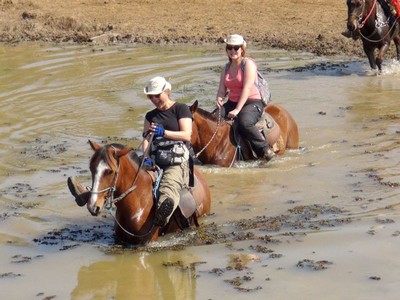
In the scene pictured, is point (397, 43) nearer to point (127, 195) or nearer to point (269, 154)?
point (269, 154)

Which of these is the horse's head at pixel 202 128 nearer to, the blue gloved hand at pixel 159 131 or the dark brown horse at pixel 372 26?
the blue gloved hand at pixel 159 131

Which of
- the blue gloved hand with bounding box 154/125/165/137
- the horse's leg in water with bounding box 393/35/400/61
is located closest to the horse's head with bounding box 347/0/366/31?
the horse's leg in water with bounding box 393/35/400/61

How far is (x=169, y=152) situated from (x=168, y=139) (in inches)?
5.2

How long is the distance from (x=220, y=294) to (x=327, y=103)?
27.3 ft

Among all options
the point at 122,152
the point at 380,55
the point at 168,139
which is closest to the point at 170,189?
the point at 168,139

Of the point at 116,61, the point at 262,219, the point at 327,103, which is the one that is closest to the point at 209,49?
the point at 116,61

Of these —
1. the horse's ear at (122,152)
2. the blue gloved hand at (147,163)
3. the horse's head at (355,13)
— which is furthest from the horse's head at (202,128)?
the horse's head at (355,13)

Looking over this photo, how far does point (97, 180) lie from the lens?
8.09m

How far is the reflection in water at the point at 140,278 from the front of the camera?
7.96 metres

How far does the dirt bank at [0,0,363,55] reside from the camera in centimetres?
2208

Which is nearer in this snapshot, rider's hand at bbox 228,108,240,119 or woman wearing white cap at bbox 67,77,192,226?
woman wearing white cap at bbox 67,77,192,226

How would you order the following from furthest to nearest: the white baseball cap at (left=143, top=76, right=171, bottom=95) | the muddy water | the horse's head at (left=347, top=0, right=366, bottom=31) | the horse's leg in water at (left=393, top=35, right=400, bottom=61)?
the horse's leg in water at (left=393, top=35, right=400, bottom=61) → the horse's head at (left=347, top=0, right=366, bottom=31) → the white baseball cap at (left=143, top=76, right=171, bottom=95) → the muddy water

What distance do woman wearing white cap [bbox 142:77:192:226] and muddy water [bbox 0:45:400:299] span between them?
1.86 feet

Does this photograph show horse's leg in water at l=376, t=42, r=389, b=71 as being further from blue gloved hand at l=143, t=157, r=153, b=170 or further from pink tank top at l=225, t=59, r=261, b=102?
blue gloved hand at l=143, t=157, r=153, b=170
